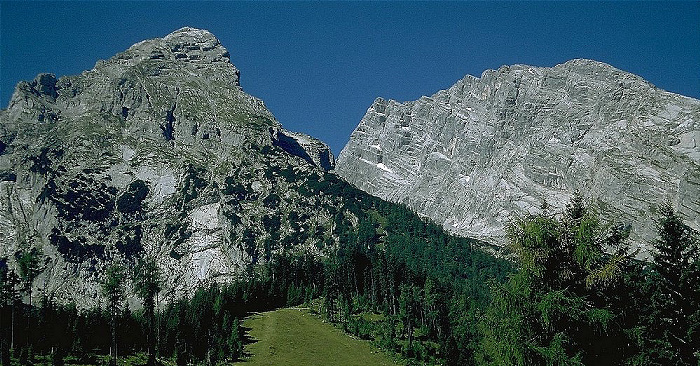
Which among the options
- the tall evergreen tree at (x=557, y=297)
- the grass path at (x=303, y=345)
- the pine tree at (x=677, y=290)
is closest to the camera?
the tall evergreen tree at (x=557, y=297)

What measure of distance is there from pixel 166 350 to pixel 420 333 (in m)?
56.4

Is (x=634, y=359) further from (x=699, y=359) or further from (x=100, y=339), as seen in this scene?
(x=100, y=339)

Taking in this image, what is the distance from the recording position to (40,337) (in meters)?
106

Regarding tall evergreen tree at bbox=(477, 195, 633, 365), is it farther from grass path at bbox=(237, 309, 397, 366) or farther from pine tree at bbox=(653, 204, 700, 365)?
grass path at bbox=(237, 309, 397, 366)

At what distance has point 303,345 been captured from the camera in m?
116

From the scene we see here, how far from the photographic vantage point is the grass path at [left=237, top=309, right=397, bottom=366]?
105m

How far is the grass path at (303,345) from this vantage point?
344 feet

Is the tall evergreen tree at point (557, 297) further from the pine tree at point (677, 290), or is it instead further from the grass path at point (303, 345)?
the grass path at point (303, 345)

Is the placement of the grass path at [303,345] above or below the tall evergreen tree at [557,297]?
below

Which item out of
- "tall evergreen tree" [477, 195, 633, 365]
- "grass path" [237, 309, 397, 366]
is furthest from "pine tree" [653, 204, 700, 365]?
"grass path" [237, 309, 397, 366]

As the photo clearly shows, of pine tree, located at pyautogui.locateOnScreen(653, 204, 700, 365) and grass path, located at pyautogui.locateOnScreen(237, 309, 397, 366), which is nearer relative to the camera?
pine tree, located at pyautogui.locateOnScreen(653, 204, 700, 365)

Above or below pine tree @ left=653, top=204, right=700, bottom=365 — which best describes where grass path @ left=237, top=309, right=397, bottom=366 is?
below

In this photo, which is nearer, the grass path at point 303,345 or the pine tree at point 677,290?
the pine tree at point 677,290

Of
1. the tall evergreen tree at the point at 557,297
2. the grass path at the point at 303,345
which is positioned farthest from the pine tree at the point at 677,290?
the grass path at the point at 303,345
